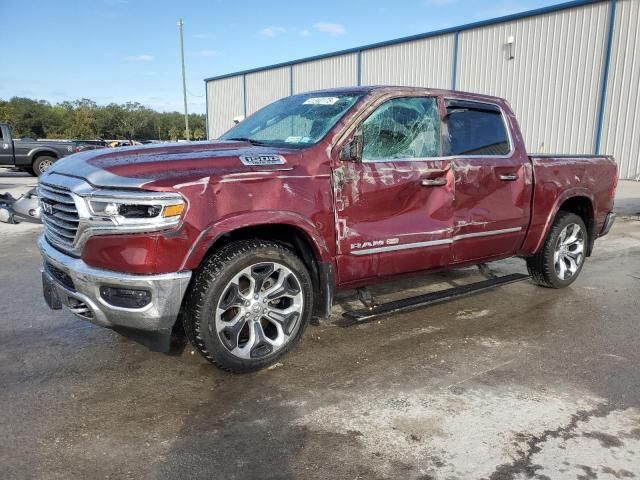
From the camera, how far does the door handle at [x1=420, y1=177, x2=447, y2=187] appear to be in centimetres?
404

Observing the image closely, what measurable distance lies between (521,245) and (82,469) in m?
4.10

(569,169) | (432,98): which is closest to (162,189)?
(432,98)

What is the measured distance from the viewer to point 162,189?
9.61 feet

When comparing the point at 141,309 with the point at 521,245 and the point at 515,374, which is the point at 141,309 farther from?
the point at 521,245

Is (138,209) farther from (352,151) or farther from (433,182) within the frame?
(433,182)

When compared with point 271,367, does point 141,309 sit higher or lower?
higher

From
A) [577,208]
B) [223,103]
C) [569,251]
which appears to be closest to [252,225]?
[569,251]

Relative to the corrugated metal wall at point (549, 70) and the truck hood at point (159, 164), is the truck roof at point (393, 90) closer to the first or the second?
the truck hood at point (159, 164)

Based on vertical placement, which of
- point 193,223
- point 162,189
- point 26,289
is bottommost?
point 26,289

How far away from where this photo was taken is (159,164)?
314cm

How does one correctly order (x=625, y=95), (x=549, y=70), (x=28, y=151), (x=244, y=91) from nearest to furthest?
(x=625, y=95)
(x=549, y=70)
(x=28, y=151)
(x=244, y=91)

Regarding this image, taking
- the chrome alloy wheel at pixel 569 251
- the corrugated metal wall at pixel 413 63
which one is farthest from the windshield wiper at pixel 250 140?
the corrugated metal wall at pixel 413 63

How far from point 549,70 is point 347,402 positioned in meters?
16.6

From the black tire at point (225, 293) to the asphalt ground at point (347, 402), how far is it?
0.15 meters
